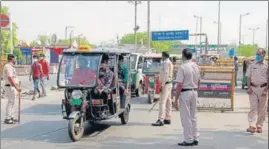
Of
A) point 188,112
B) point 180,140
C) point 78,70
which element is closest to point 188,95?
point 188,112

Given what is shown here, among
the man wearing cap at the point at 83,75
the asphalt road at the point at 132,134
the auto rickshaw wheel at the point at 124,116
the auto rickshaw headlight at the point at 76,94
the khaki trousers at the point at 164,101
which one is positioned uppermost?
the man wearing cap at the point at 83,75

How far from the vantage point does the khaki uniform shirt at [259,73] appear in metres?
9.81

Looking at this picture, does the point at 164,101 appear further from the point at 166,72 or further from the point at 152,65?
the point at 152,65

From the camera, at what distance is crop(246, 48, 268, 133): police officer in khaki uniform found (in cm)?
982

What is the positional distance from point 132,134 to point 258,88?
→ 3054 mm

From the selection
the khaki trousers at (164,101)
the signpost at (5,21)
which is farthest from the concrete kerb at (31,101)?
the khaki trousers at (164,101)

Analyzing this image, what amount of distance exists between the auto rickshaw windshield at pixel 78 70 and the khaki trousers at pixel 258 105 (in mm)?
3653

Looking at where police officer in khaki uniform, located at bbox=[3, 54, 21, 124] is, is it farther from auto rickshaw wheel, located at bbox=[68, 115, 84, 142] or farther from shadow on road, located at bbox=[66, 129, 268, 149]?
shadow on road, located at bbox=[66, 129, 268, 149]

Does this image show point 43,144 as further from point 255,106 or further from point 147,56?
point 147,56

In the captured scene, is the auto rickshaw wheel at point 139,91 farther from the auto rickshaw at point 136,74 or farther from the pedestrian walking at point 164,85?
the pedestrian walking at point 164,85

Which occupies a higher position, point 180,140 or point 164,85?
point 164,85

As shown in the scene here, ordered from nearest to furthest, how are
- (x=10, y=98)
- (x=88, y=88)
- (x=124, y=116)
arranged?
(x=88, y=88)
(x=124, y=116)
(x=10, y=98)

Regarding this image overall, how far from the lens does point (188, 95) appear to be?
834 cm

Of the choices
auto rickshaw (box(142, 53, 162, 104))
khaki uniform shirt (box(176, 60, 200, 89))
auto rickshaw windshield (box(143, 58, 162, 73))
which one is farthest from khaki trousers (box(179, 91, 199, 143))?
auto rickshaw windshield (box(143, 58, 162, 73))
